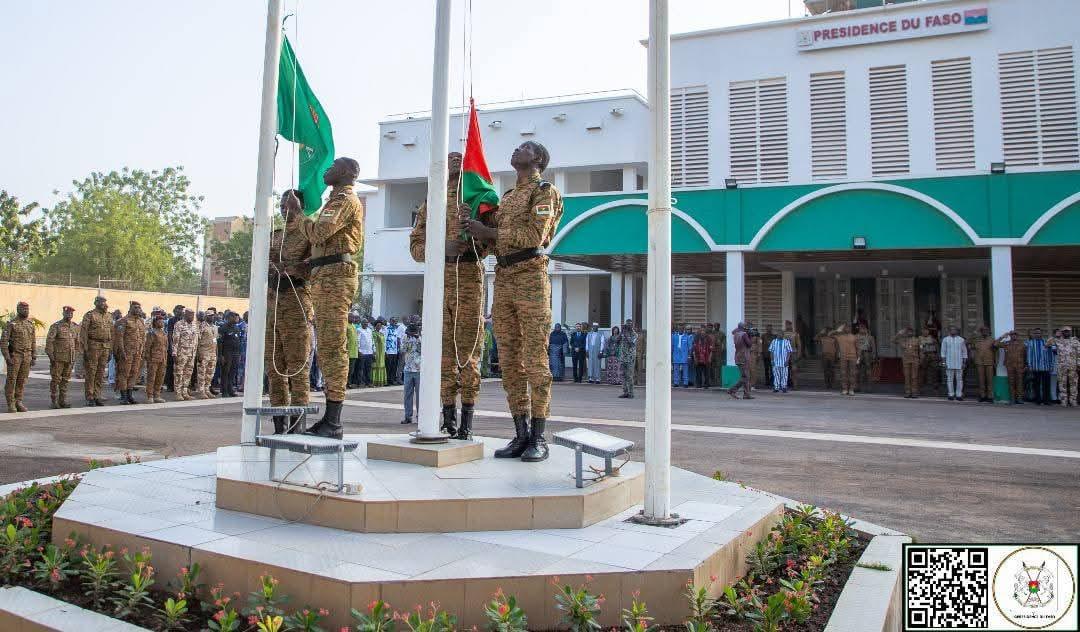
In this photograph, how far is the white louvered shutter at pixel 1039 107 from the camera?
1928 cm

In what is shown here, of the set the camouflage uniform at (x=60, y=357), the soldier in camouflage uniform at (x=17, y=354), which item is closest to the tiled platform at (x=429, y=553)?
the soldier in camouflage uniform at (x=17, y=354)

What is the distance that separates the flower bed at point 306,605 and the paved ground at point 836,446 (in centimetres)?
164

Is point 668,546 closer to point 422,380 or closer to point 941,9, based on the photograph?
point 422,380

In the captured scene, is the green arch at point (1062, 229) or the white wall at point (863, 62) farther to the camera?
the white wall at point (863, 62)

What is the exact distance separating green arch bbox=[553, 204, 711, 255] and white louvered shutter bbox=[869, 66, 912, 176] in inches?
252

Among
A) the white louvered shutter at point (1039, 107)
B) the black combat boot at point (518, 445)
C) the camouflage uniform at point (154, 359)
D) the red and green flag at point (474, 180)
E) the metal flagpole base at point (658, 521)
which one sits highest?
the white louvered shutter at point (1039, 107)

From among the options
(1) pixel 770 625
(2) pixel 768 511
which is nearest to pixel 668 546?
(1) pixel 770 625

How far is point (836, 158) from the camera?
21.4 metres

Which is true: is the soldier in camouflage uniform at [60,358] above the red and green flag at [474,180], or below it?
below

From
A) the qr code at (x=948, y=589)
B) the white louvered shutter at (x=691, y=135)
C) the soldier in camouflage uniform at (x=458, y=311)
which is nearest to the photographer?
the qr code at (x=948, y=589)

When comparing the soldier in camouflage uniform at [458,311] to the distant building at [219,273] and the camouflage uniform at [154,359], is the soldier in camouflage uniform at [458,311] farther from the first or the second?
the distant building at [219,273]

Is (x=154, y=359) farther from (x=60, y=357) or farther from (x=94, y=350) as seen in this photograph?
(x=60, y=357)

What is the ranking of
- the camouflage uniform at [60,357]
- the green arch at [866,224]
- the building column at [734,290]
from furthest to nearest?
the building column at [734,290], the green arch at [866,224], the camouflage uniform at [60,357]

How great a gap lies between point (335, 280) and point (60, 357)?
8.86 meters
